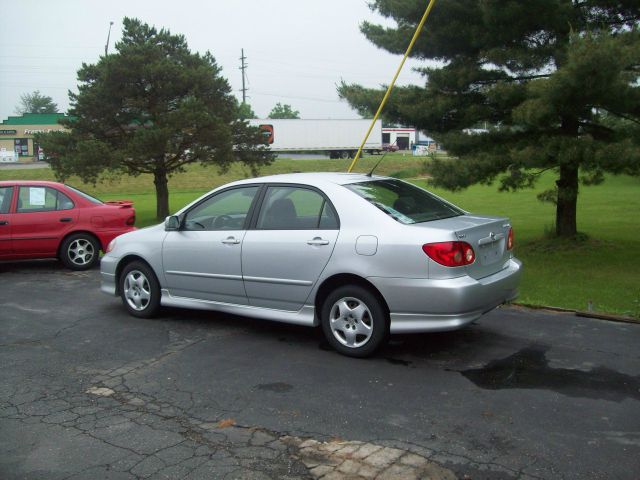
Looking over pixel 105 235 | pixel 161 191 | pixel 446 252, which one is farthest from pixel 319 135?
pixel 446 252

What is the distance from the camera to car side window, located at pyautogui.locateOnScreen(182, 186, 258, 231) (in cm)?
630

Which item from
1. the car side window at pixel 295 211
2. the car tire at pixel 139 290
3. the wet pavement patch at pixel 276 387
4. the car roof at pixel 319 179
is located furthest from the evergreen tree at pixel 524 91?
the wet pavement patch at pixel 276 387

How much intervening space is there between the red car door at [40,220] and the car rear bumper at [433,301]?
6.80 metres

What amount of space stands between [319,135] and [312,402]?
5460 centimetres

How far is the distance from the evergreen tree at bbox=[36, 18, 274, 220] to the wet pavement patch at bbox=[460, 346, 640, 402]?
52.3 feet

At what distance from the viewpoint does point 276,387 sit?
4.80 meters

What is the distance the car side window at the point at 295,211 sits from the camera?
18.7 ft

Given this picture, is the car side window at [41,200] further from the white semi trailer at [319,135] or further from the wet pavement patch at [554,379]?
the white semi trailer at [319,135]

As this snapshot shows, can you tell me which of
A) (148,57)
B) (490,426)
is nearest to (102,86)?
(148,57)

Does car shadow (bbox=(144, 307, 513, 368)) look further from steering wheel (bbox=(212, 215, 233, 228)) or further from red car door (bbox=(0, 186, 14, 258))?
red car door (bbox=(0, 186, 14, 258))

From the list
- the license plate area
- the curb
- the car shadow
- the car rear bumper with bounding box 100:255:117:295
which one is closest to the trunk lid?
the license plate area

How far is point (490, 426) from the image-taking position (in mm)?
3994

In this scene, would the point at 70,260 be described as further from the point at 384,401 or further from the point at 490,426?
the point at 490,426

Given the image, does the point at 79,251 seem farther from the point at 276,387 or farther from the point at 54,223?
the point at 276,387
